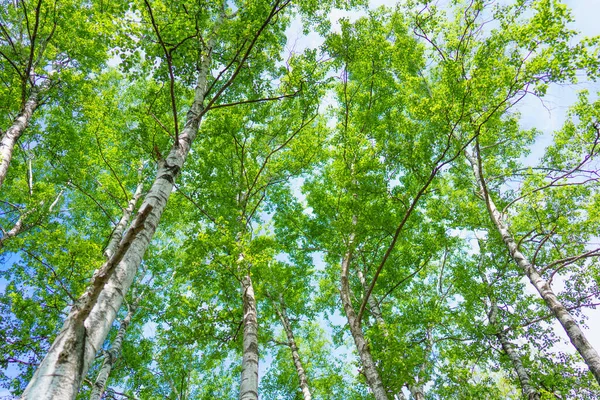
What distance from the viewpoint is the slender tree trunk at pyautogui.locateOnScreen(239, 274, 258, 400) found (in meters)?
4.91

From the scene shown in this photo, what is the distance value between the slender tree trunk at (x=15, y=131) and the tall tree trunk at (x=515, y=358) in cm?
1375

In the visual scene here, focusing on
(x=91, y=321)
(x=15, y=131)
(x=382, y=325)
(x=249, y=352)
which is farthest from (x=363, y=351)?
(x=15, y=131)

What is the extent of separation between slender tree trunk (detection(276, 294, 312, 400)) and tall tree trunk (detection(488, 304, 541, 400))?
5768mm

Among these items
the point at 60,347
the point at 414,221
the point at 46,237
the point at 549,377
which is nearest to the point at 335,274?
the point at 414,221

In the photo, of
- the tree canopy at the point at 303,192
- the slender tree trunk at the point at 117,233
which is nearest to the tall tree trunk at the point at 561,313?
the tree canopy at the point at 303,192

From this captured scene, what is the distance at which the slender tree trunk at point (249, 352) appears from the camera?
4.91 meters

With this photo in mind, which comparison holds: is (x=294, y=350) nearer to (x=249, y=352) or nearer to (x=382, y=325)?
(x=382, y=325)

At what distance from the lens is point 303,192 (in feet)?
38.6

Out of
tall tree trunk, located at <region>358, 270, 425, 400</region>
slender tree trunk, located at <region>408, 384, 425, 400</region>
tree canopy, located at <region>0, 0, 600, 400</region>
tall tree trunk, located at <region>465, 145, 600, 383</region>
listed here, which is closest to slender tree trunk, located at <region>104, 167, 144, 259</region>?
tree canopy, located at <region>0, 0, 600, 400</region>

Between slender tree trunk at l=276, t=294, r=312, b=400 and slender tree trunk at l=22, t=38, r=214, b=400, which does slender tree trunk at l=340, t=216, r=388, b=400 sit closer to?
slender tree trunk at l=276, t=294, r=312, b=400

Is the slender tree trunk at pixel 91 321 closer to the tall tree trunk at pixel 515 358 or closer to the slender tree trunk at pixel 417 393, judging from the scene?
the slender tree trunk at pixel 417 393

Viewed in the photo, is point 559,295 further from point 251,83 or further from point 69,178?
point 69,178

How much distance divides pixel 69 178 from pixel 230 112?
5951 mm

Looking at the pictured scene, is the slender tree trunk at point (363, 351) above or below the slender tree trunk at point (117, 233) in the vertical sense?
below
